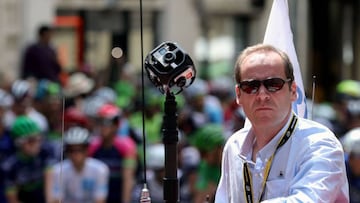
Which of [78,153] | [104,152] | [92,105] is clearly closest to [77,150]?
[78,153]

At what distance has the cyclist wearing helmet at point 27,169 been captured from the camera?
37.5 feet

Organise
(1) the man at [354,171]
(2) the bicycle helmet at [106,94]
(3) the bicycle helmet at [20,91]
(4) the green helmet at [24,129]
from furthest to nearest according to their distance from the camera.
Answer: (2) the bicycle helmet at [106,94] < (3) the bicycle helmet at [20,91] < (4) the green helmet at [24,129] < (1) the man at [354,171]

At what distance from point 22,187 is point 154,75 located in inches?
273

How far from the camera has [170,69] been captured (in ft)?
15.8

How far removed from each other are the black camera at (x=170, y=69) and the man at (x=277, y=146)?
27 centimetres

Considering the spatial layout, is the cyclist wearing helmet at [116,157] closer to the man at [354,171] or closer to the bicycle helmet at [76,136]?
the bicycle helmet at [76,136]

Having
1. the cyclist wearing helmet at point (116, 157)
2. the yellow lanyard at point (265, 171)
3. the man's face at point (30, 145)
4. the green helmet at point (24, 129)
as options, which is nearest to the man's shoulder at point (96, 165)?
the cyclist wearing helmet at point (116, 157)

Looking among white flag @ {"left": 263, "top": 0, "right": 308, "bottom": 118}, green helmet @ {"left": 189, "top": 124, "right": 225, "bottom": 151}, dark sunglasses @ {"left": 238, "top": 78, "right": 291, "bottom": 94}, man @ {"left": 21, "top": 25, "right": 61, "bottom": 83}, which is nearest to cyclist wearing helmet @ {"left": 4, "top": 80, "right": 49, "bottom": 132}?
green helmet @ {"left": 189, "top": 124, "right": 225, "bottom": 151}

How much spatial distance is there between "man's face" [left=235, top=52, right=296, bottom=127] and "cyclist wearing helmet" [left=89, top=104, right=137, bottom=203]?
688cm

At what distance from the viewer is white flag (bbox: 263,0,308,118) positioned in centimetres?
550

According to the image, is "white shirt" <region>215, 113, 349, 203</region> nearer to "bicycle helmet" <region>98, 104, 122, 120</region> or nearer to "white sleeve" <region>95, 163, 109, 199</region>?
"white sleeve" <region>95, 163, 109, 199</region>

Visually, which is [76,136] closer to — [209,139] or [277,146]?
[209,139]

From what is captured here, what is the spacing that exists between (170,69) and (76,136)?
20.4ft

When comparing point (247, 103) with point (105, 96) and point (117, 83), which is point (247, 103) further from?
point (117, 83)
